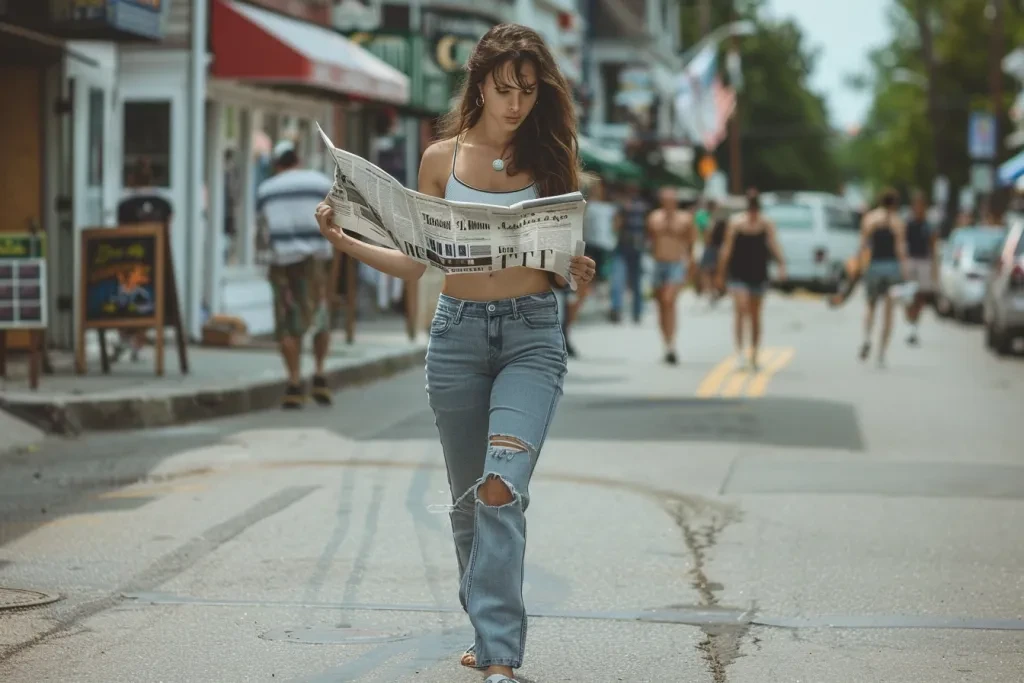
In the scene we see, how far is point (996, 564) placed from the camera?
757 cm

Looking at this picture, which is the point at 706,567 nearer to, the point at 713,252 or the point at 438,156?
the point at 438,156

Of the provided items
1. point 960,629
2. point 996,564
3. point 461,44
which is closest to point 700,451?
point 996,564

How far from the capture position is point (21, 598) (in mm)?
6547

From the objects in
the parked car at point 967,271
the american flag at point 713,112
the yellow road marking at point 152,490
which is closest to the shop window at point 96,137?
the yellow road marking at point 152,490

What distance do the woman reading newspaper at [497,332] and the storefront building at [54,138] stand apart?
9.75 meters

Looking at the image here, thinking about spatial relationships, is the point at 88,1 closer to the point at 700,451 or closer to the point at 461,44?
the point at 700,451

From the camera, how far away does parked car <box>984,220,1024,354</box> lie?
21188mm

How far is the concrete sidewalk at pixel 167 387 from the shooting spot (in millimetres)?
12125

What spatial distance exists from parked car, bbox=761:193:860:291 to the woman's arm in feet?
110

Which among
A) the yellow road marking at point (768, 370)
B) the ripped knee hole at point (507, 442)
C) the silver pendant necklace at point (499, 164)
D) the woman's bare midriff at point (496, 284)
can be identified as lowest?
the yellow road marking at point (768, 370)

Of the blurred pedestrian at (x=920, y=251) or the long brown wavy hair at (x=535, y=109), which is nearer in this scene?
the long brown wavy hair at (x=535, y=109)

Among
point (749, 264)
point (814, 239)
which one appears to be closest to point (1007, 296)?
point (749, 264)

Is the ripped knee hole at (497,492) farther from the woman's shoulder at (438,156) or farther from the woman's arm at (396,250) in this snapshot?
the woman's shoulder at (438,156)

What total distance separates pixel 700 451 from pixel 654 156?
4131cm
